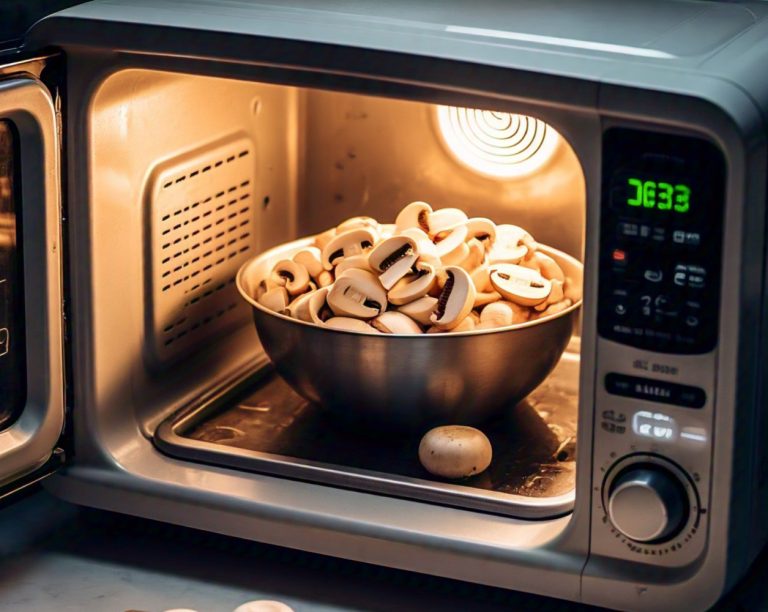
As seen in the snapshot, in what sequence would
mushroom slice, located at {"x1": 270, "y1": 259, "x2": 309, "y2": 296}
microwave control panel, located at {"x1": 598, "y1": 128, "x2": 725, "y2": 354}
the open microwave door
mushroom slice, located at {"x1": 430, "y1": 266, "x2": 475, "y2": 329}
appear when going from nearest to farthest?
1. microwave control panel, located at {"x1": 598, "y1": 128, "x2": 725, "y2": 354}
2. the open microwave door
3. mushroom slice, located at {"x1": 430, "y1": 266, "x2": 475, "y2": 329}
4. mushroom slice, located at {"x1": 270, "y1": 259, "x2": 309, "y2": 296}

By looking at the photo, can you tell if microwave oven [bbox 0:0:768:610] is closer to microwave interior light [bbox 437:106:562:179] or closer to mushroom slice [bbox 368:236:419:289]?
microwave interior light [bbox 437:106:562:179]

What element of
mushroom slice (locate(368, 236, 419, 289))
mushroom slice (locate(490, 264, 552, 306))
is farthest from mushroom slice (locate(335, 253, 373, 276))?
mushroom slice (locate(490, 264, 552, 306))

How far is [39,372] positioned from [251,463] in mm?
190

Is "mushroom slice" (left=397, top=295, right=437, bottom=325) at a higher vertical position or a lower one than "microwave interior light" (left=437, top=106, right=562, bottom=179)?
lower

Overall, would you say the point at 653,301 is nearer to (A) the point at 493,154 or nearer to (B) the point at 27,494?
(A) the point at 493,154

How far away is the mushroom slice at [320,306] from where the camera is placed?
1201 millimetres

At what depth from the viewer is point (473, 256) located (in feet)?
4.05

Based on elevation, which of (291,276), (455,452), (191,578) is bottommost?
(191,578)

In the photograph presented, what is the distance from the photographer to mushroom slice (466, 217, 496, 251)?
1.26 meters

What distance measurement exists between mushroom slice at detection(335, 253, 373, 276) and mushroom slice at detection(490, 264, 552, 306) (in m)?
0.11

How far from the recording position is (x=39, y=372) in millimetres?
1098

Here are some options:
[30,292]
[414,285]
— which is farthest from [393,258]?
[30,292]

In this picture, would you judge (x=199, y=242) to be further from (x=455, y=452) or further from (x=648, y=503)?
(x=648, y=503)

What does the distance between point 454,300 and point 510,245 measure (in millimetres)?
126
